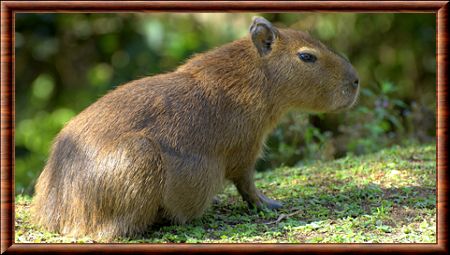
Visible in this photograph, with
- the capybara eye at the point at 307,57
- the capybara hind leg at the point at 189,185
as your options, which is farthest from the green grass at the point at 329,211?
the capybara eye at the point at 307,57

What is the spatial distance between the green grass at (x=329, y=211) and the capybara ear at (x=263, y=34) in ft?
4.76

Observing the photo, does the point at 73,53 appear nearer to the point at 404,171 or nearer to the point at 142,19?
the point at 142,19

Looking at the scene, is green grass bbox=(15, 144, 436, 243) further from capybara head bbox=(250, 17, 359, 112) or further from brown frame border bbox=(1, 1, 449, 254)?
capybara head bbox=(250, 17, 359, 112)

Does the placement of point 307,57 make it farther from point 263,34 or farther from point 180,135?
point 180,135

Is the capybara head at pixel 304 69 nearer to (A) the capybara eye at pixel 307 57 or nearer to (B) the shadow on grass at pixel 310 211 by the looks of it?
(A) the capybara eye at pixel 307 57

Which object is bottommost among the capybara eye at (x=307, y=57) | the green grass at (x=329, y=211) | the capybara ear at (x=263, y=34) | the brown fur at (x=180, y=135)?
the green grass at (x=329, y=211)

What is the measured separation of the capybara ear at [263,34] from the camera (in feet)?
19.5

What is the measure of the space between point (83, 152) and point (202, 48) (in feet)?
19.4

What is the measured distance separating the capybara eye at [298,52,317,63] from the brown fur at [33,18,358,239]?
6 centimetres

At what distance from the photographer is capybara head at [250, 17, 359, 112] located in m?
6.04
